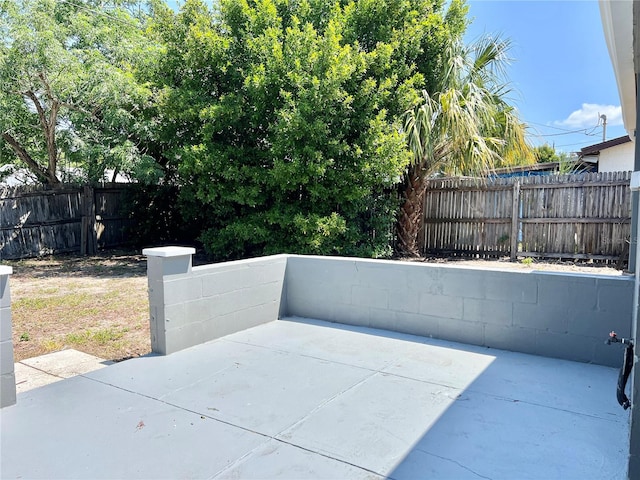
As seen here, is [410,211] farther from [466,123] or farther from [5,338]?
[5,338]

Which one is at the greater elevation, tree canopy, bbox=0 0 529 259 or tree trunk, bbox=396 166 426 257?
tree canopy, bbox=0 0 529 259

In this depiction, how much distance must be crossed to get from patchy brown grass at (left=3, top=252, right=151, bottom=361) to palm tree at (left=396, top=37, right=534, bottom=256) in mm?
5675

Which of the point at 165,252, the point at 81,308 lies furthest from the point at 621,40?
the point at 81,308

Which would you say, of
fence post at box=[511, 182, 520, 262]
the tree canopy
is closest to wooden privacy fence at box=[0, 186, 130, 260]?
the tree canopy

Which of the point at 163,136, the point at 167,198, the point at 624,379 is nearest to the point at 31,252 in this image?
the point at 167,198

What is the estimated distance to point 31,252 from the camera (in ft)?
36.8

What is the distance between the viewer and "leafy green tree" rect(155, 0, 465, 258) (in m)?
8.18

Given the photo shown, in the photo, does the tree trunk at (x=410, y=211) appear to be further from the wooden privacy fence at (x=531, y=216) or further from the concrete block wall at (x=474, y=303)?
the concrete block wall at (x=474, y=303)

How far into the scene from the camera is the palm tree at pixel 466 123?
8.52m

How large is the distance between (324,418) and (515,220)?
811 cm

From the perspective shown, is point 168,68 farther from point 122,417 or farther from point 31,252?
point 122,417

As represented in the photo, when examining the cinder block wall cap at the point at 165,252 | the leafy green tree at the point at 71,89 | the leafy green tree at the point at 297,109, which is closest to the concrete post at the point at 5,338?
the cinder block wall cap at the point at 165,252

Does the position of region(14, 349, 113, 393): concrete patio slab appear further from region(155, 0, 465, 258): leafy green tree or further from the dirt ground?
region(155, 0, 465, 258): leafy green tree

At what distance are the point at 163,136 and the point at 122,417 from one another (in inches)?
307
